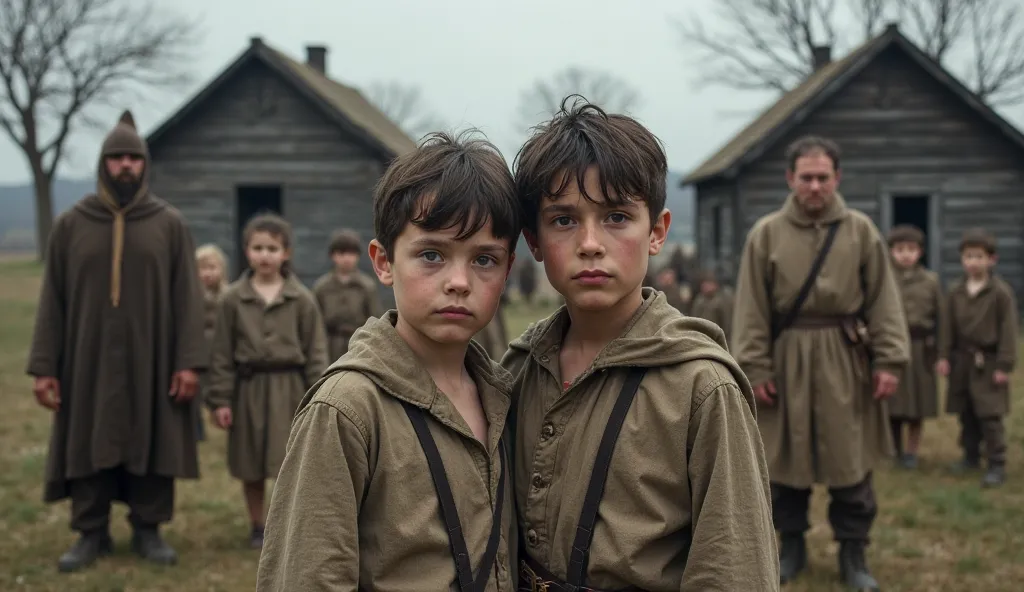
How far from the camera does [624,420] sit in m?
2.20

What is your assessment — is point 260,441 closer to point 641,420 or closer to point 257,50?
point 641,420

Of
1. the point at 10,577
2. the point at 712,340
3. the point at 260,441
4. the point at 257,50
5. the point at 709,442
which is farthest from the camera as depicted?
the point at 257,50

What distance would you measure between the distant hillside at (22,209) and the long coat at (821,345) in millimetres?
76116

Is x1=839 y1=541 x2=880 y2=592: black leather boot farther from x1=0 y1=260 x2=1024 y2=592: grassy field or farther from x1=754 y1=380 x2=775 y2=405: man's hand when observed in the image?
x1=754 y1=380 x2=775 y2=405: man's hand

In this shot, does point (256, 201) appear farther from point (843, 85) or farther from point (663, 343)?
point (663, 343)

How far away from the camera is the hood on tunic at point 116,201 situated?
5.64 m

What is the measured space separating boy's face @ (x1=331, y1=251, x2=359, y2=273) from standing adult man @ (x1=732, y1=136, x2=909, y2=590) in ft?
12.9

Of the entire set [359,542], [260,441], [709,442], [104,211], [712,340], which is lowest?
→ [260,441]

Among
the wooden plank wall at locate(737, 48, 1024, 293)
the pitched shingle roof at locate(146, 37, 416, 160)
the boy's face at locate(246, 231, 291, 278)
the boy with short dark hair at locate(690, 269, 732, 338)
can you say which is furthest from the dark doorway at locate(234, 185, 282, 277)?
the boy's face at locate(246, 231, 291, 278)

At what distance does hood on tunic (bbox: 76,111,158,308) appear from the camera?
564 cm

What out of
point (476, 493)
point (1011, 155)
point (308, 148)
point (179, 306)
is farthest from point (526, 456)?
point (1011, 155)

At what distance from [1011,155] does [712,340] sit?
1777 cm

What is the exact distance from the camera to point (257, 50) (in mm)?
17234

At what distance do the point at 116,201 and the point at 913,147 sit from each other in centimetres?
1518
